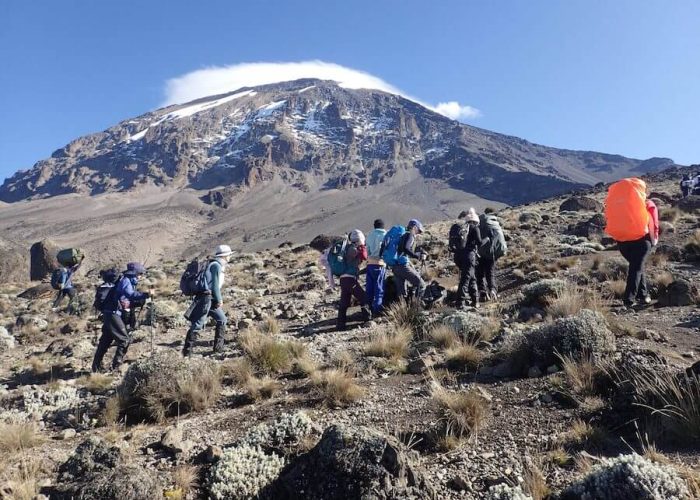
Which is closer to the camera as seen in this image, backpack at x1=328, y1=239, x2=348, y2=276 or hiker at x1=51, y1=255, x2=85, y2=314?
backpack at x1=328, y1=239, x2=348, y2=276

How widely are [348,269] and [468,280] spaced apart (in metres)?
1.93

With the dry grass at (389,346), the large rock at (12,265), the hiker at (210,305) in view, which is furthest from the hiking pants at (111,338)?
the large rock at (12,265)

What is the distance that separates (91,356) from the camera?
7.99 meters

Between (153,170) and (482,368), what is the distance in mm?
202784

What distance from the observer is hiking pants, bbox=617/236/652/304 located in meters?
6.42

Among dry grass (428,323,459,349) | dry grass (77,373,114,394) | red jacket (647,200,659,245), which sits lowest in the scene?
dry grass (77,373,114,394)

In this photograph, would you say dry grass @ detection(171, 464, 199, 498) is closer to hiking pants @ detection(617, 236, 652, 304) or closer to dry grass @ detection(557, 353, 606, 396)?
dry grass @ detection(557, 353, 606, 396)

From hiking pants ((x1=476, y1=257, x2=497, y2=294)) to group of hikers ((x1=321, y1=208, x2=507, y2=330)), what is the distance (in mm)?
163

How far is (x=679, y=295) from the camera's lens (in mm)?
6398

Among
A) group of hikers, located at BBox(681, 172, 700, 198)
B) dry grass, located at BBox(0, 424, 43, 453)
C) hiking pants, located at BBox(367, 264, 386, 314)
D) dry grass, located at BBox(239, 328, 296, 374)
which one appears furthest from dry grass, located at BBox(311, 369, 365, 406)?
group of hikers, located at BBox(681, 172, 700, 198)

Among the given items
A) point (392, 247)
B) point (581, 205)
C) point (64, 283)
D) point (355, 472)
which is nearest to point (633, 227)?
point (392, 247)

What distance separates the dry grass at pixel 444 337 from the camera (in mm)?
5625

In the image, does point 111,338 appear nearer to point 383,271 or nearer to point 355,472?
point 383,271

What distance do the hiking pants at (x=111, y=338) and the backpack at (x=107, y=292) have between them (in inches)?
6.2
